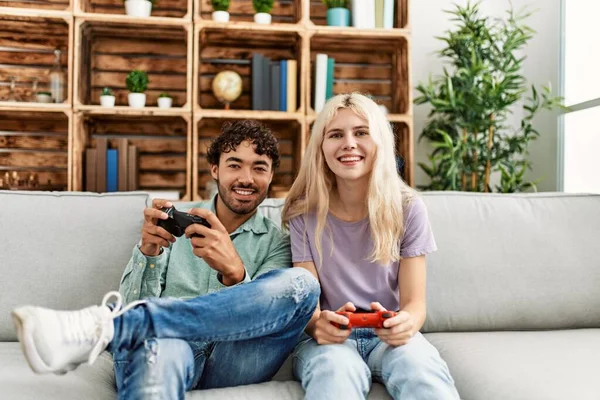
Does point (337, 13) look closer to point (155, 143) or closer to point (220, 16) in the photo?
point (220, 16)

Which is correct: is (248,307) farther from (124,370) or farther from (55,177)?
(55,177)

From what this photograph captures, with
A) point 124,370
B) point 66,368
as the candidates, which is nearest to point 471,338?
point 124,370

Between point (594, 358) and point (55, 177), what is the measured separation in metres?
2.43

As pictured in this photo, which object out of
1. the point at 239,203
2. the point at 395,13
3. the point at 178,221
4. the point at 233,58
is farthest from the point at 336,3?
the point at 178,221

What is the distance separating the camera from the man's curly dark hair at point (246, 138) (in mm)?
1593

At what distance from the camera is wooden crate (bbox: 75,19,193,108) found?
9.13 ft

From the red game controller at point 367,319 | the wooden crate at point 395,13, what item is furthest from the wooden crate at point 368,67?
the red game controller at point 367,319

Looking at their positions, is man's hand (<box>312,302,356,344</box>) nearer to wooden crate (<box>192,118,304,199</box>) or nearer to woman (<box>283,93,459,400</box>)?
woman (<box>283,93,459,400</box>)

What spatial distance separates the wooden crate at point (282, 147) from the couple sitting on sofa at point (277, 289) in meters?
1.08

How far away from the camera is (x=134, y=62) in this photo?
285cm

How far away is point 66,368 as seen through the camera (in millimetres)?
1025

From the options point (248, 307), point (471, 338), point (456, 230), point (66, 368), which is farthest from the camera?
point (456, 230)

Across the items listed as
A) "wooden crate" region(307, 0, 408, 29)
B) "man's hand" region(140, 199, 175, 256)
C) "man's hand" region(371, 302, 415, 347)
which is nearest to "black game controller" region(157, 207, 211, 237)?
"man's hand" region(140, 199, 175, 256)

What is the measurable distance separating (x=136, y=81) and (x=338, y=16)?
97 centimetres
